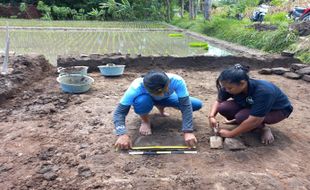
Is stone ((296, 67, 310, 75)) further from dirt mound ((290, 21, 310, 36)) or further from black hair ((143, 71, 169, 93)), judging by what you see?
black hair ((143, 71, 169, 93))

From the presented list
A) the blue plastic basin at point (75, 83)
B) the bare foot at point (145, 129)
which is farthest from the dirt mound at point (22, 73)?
the bare foot at point (145, 129)

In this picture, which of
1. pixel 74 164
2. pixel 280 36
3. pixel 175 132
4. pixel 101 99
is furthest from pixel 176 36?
pixel 74 164

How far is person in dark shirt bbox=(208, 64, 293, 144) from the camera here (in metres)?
2.85

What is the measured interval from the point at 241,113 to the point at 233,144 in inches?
12.9

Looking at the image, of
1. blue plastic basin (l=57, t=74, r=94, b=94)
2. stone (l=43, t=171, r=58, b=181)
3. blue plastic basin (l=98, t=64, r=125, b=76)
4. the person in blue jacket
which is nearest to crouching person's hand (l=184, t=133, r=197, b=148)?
the person in blue jacket

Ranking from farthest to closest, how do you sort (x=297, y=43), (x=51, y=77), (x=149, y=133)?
1. (x=297, y=43)
2. (x=51, y=77)
3. (x=149, y=133)

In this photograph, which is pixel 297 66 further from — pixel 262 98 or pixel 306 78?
pixel 262 98

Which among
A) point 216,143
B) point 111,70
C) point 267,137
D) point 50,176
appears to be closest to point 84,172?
point 50,176

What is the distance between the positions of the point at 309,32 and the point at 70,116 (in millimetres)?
6707

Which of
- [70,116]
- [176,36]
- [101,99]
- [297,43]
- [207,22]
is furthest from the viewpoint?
[207,22]

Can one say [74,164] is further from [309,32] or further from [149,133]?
[309,32]

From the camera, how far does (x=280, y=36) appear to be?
8.02 m

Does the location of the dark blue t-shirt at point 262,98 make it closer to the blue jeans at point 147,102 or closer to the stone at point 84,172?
the blue jeans at point 147,102

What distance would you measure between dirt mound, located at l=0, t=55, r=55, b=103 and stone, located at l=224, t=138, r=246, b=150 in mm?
3107
